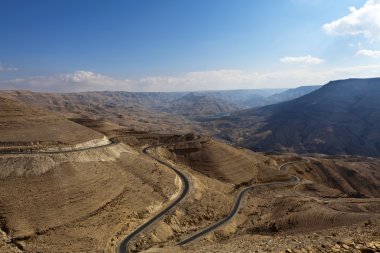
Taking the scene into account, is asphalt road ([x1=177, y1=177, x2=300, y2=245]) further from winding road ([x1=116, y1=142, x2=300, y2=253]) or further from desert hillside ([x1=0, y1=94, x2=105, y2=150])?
desert hillside ([x1=0, y1=94, x2=105, y2=150])

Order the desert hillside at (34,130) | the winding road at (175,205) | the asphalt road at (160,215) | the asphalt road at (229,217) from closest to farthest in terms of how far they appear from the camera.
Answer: the asphalt road at (160,215) < the winding road at (175,205) < the asphalt road at (229,217) < the desert hillside at (34,130)

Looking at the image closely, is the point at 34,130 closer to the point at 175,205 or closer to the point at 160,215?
the point at 160,215

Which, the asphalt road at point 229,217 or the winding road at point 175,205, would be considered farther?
the asphalt road at point 229,217

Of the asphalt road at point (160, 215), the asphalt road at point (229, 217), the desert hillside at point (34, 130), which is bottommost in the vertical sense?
the asphalt road at point (229, 217)

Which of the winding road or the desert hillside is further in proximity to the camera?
the desert hillside

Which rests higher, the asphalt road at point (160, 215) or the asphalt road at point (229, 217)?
the asphalt road at point (160, 215)

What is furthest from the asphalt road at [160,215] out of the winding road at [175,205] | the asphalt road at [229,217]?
the asphalt road at [229,217]

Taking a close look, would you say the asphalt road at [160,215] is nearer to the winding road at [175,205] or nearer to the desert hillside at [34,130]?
the winding road at [175,205]

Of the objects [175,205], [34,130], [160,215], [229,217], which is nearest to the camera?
[160,215]

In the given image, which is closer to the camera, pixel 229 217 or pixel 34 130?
pixel 229 217

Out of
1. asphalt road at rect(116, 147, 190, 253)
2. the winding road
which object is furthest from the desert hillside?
the winding road

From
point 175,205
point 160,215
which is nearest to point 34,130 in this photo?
point 160,215
